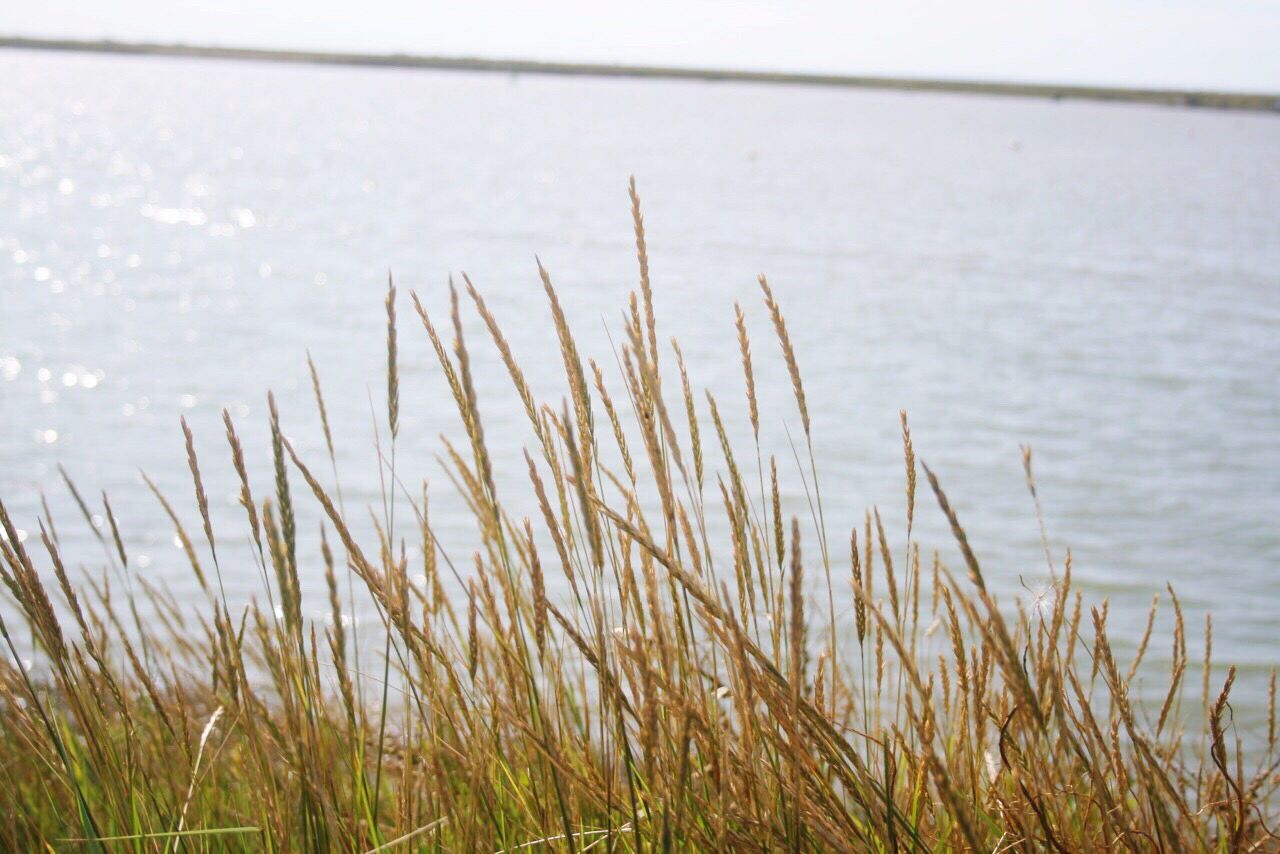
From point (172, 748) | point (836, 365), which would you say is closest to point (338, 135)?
point (836, 365)

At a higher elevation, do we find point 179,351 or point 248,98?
point 248,98

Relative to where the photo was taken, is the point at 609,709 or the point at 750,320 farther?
the point at 750,320

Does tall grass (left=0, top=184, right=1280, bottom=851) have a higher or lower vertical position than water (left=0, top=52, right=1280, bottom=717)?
higher

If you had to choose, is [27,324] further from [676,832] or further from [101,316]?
[676,832]

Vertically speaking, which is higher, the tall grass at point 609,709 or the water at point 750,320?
the tall grass at point 609,709

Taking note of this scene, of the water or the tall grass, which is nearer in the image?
the tall grass

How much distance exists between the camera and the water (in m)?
8.97

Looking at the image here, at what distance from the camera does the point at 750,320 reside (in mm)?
16516

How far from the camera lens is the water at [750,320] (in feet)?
29.4

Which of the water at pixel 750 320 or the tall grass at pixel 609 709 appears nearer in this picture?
the tall grass at pixel 609 709

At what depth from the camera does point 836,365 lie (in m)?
13.6

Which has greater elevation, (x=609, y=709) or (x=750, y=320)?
(x=609, y=709)

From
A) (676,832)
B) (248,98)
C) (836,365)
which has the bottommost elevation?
(836,365)

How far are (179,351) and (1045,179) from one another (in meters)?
34.9
